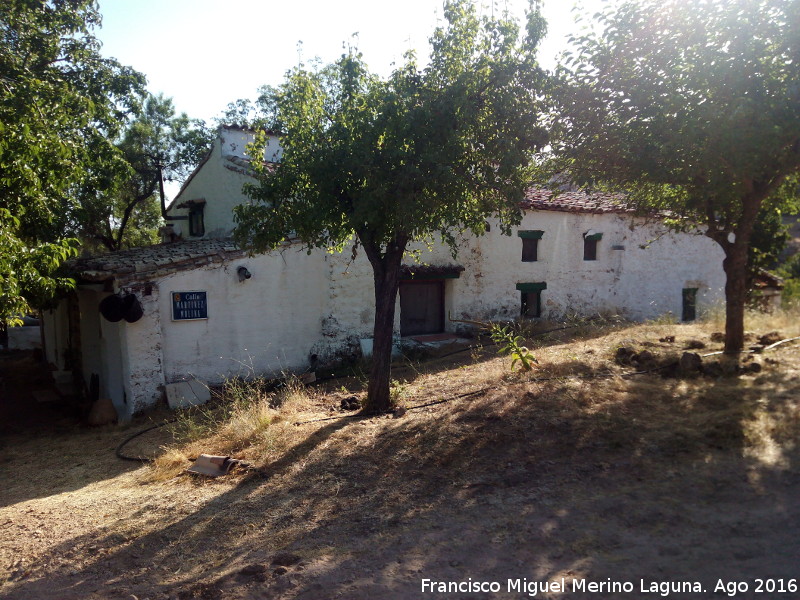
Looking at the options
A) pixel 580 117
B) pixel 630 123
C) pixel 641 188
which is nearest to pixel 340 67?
pixel 580 117

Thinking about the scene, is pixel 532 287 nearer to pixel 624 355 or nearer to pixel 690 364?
pixel 624 355

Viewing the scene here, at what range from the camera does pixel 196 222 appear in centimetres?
1675

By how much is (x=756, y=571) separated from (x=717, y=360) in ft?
17.1

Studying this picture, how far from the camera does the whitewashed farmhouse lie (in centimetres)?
1066

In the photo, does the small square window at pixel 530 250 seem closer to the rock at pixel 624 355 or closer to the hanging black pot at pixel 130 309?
the rock at pixel 624 355

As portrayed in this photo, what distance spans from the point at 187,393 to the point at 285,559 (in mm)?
7202

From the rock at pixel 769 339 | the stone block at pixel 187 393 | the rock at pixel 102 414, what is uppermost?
the rock at pixel 769 339

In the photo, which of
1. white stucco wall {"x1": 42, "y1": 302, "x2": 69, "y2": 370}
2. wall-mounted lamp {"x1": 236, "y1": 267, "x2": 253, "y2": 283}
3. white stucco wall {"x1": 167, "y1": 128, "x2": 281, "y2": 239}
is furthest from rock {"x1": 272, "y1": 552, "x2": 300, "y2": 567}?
white stucco wall {"x1": 42, "y1": 302, "x2": 69, "y2": 370}

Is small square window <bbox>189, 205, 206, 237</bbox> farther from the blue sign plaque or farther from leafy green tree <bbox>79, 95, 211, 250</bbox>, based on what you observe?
the blue sign plaque

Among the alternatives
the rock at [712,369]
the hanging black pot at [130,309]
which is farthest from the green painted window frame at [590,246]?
the hanging black pot at [130,309]

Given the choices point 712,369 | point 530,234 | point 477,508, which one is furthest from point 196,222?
point 477,508

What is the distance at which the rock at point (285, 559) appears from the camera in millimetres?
4262

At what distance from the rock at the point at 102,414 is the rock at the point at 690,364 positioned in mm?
9425

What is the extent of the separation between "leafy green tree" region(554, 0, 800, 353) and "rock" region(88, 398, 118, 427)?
8940 millimetres
